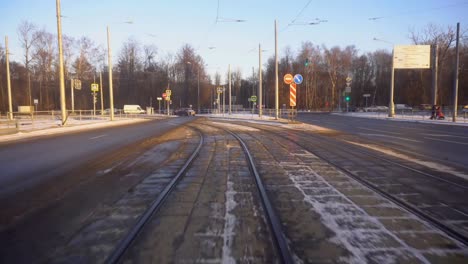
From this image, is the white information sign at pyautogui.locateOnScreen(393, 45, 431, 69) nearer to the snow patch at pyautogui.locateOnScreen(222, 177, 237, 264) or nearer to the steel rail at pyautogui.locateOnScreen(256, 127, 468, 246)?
the steel rail at pyautogui.locateOnScreen(256, 127, 468, 246)

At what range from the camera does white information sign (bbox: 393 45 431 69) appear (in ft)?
140

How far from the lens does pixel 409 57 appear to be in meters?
42.7

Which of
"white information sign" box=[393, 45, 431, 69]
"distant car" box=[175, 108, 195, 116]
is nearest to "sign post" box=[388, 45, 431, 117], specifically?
"white information sign" box=[393, 45, 431, 69]

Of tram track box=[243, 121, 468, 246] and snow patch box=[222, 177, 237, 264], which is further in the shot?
tram track box=[243, 121, 468, 246]

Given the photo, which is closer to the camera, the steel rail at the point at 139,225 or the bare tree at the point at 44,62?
the steel rail at the point at 139,225

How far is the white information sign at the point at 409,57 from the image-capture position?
42.5m

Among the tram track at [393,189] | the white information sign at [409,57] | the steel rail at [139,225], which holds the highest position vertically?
the white information sign at [409,57]

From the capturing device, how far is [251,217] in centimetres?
541

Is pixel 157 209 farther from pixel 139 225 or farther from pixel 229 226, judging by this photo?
pixel 229 226

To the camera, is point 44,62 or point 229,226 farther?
point 44,62

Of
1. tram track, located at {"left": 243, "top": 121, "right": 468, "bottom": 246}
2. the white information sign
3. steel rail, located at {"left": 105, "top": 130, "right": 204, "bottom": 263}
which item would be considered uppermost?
the white information sign

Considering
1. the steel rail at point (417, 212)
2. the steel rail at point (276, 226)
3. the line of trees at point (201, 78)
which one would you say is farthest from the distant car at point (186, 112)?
the steel rail at point (276, 226)

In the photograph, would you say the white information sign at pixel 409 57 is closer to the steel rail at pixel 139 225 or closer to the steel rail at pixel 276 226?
the steel rail at pixel 276 226

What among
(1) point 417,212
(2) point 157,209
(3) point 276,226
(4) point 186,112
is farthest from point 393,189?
(4) point 186,112
